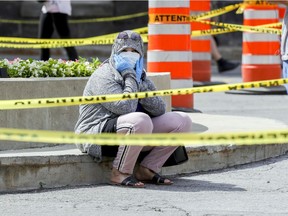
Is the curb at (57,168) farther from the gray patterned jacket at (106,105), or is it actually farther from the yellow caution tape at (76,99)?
the yellow caution tape at (76,99)

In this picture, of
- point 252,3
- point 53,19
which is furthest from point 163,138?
point 53,19

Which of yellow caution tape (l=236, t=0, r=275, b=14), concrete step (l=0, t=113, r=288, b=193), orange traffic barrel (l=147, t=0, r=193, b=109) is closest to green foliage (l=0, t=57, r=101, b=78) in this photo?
concrete step (l=0, t=113, r=288, b=193)

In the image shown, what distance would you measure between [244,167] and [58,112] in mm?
1380

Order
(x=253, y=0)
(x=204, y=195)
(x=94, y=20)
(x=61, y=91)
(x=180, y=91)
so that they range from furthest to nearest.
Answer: (x=94, y=20) < (x=253, y=0) < (x=61, y=91) < (x=204, y=195) < (x=180, y=91)

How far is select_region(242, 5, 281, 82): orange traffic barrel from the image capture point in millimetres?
14211

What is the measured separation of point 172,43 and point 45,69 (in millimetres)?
2291

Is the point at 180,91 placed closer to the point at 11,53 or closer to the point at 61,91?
the point at 61,91

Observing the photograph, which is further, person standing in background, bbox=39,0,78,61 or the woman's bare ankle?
person standing in background, bbox=39,0,78,61

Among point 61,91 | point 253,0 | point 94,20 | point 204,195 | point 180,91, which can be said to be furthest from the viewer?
point 94,20

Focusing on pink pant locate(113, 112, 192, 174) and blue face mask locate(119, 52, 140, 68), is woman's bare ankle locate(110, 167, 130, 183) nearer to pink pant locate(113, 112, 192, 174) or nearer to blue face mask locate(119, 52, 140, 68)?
pink pant locate(113, 112, 192, 174)

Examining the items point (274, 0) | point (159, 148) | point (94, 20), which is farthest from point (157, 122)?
point (94, 20)

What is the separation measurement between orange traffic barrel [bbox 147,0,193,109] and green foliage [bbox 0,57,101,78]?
6.03 ft

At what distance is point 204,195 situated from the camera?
7.73m

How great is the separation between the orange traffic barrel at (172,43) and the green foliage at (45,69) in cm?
184
